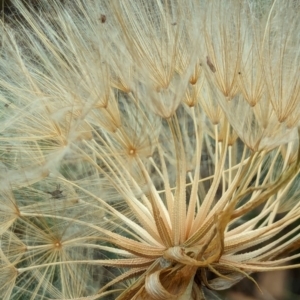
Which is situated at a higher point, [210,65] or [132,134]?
[210,65]

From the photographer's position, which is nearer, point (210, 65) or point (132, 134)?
point (210, 65)

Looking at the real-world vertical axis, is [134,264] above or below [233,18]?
below

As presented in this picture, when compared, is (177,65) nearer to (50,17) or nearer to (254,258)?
(50,17)

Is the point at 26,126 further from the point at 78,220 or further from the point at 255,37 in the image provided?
the point at 255,37

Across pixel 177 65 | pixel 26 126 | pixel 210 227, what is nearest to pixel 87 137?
pixel 26 126

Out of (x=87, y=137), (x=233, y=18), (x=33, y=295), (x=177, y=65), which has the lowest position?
(x=33, y=295)

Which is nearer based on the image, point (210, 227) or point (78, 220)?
point (210, 227)

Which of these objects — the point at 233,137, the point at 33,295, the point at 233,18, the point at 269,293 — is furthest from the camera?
the point at 269,293

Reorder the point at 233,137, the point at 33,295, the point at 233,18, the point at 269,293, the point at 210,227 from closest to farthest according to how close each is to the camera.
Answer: the point at 210,227
the point at 233,18
the point at 33,295
the point at 233,137
the point at 269,293
